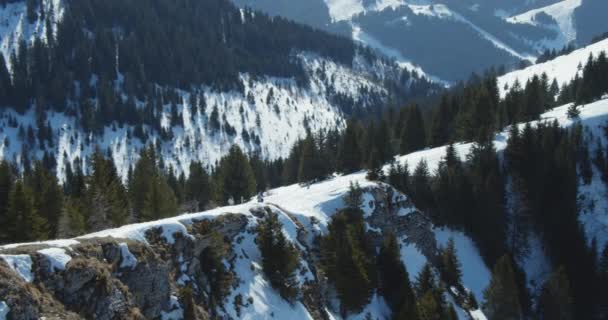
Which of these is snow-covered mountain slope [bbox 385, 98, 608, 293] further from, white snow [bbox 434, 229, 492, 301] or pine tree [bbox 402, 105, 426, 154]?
Result: pine tree [bbox 402, 105, 426, 154]

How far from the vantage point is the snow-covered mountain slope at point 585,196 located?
8450cm

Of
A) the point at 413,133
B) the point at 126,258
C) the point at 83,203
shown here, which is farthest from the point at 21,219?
the point at 413,133

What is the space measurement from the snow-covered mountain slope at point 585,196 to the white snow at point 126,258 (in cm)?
6198

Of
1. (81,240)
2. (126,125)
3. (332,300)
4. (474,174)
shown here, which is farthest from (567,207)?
(126,125)

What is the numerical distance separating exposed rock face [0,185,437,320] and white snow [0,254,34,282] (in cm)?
28

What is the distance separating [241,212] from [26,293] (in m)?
25.2

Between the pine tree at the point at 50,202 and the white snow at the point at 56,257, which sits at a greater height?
the pine tree at the point at 50,202

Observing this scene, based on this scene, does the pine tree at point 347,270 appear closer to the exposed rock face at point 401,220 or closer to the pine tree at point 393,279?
the pine tree at point 393,279

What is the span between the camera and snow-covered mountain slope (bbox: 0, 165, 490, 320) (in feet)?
92.4

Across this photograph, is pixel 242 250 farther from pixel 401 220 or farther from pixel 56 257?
pixel 401 220

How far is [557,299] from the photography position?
68.9 metres

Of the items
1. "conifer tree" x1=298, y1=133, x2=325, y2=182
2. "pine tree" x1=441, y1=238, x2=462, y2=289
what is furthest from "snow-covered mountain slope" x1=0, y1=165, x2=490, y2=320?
"conifer tree" x1=298, y1=133, x2=325, y2=182

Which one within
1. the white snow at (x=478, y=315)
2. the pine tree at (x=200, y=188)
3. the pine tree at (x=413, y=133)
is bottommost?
the white snow at (x=478, y=315)

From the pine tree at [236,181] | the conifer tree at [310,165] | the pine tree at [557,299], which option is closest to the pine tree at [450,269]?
the pine tree at [557,299]
